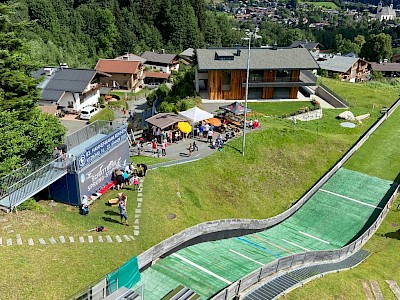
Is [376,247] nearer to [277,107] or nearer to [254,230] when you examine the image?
[254,230]

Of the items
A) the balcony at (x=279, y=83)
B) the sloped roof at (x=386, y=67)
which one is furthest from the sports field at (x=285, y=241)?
the sloped roof at (x=386, y=67)

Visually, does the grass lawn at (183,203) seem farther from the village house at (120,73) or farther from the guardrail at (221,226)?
the village house at (120,73)

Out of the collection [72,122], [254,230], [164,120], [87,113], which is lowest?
[72,122]

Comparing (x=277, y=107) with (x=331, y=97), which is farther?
(x=331, y=97)

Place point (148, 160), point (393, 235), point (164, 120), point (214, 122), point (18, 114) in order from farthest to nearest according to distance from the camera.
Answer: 1. point (214, 122)
2. point (164, 120)
3. point (148, 160)
4. point (393, 235)
5. point (18, 114)

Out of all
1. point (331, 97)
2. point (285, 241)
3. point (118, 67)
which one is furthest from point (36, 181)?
point (118, 67)

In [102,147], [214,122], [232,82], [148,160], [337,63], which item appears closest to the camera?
[102,147]
